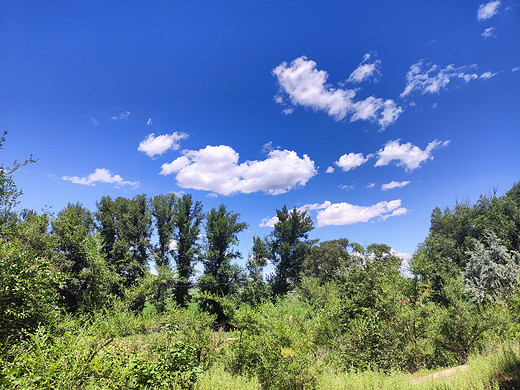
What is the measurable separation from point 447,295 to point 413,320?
310 cm

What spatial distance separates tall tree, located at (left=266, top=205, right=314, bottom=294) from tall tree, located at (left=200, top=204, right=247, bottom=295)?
8.62 metres

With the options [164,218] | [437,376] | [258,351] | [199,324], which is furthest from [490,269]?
[164,218]

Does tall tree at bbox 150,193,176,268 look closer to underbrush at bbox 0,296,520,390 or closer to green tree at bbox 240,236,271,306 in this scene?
green tree at bbox 240,236,271,306

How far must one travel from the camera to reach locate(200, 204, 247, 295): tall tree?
32.4 meters

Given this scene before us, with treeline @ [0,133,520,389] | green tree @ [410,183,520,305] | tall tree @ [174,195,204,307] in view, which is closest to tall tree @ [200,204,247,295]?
tall tree @ [174,195,204,307]

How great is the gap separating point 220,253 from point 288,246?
13.2 meters

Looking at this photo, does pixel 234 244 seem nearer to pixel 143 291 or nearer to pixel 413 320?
pixel 413 320

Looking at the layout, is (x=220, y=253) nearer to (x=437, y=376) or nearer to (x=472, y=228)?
(x=437, y=376)

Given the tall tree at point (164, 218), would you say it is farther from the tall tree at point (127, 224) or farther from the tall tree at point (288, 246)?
the tall tree at point (288, 246)

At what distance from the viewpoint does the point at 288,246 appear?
4247 cm

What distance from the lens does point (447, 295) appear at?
11.6 m

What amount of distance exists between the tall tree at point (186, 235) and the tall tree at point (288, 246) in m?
14.0

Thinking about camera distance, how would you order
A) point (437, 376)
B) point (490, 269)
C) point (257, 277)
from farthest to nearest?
point (257, 277) → point (490, 269) → point (437, 376)

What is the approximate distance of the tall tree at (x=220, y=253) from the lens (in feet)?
106
